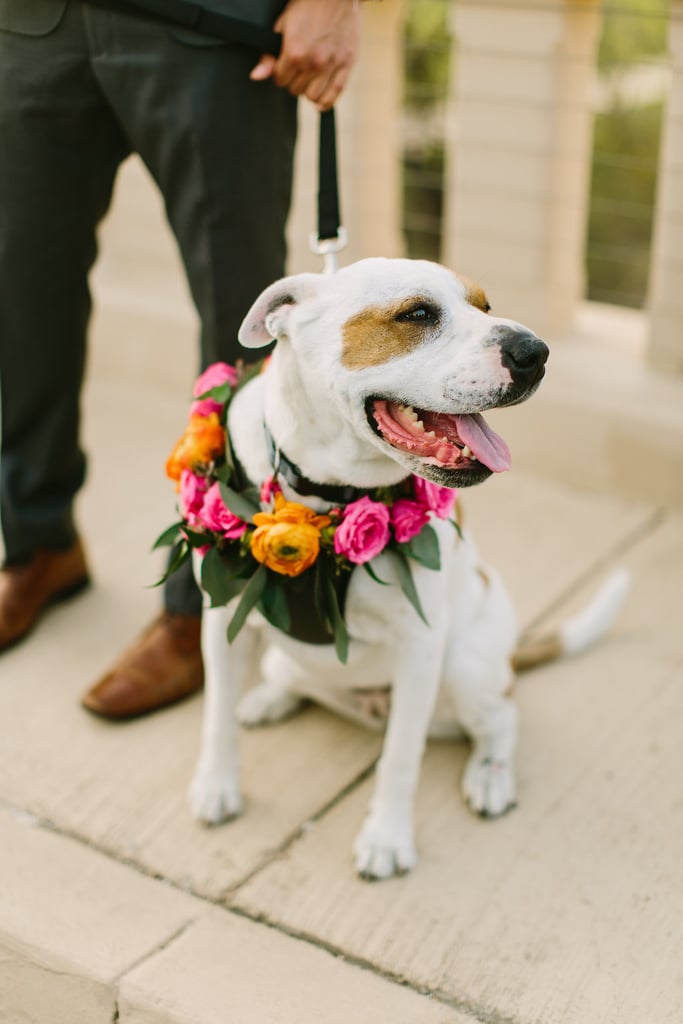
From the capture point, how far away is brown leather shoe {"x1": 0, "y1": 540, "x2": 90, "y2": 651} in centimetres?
316

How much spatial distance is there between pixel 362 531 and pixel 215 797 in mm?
759

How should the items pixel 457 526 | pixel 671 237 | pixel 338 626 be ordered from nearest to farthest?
pixel 338 626
pixel 457 526
pixel 671 237

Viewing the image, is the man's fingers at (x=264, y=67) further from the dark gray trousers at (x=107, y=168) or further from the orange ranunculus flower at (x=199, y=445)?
the orange ranunculus flower at (x=199, y=445)

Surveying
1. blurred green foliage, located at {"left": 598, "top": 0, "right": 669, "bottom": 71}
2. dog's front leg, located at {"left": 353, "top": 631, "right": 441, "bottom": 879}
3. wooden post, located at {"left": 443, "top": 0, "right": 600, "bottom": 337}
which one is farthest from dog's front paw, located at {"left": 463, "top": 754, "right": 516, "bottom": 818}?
blurred green foliage, located at {"left": 598, "top": 0, "right": 669, "bottom": 71}

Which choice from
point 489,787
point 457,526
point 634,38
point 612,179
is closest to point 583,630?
point 489,787

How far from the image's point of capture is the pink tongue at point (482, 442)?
207 centimetres

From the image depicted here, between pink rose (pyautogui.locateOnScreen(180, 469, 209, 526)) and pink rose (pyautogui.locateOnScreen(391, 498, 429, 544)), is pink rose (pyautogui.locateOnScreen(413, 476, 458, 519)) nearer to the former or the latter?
pink rose (pyautogui.locateOnScreen(391, 498, 429, 544))

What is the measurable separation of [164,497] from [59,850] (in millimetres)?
1605

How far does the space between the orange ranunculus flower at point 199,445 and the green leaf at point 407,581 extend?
423mm

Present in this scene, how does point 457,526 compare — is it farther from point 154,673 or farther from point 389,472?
point 154,673

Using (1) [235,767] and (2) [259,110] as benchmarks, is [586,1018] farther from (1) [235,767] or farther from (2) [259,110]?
(2) [259,110]

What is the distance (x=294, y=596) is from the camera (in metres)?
2.33

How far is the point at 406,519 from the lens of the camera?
7.36ft

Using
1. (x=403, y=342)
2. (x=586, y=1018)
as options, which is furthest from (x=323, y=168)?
(x=586, y=1018)
